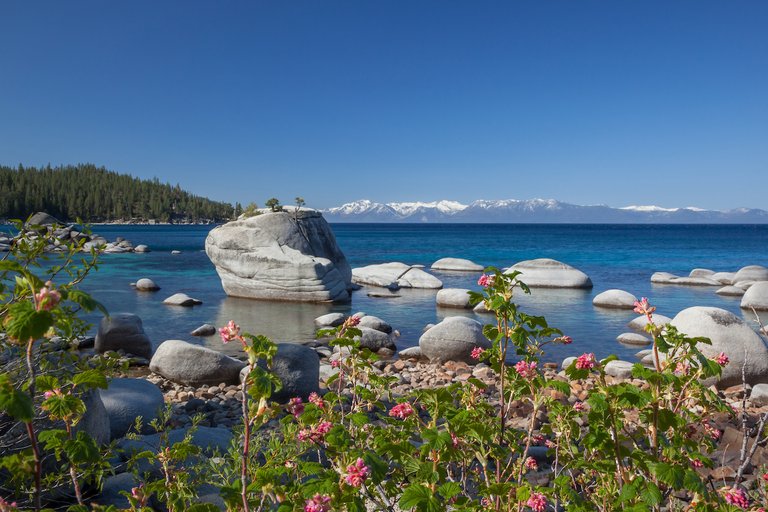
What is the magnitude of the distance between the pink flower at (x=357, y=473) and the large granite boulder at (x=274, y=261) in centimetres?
2166

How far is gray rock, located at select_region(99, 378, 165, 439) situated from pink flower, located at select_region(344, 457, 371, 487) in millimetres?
5507

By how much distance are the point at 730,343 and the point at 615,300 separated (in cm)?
1124

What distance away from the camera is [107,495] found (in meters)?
4.62

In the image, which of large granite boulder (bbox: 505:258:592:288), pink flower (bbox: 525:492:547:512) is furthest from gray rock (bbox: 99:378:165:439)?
large granite boulder (bbox: 505:258:592:288)

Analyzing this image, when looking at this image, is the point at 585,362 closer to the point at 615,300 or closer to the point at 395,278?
the point at 615,300

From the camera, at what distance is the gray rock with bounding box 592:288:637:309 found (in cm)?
2231

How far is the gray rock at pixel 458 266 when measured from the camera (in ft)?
131

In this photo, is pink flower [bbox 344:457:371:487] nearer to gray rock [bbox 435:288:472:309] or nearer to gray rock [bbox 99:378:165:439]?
gray rock [bbox 99:378:165:439]

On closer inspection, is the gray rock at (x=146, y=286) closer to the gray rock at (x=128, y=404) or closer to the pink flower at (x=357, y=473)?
the gray rock at (x=128, y=404)

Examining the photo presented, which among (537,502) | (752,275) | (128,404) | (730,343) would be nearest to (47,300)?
(537,502)

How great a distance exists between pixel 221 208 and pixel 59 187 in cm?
4922

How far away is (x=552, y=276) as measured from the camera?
3028 cm

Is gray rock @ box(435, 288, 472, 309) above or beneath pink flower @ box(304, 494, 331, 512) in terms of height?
beneath

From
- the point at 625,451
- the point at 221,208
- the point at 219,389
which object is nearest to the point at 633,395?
the point at 625,451
